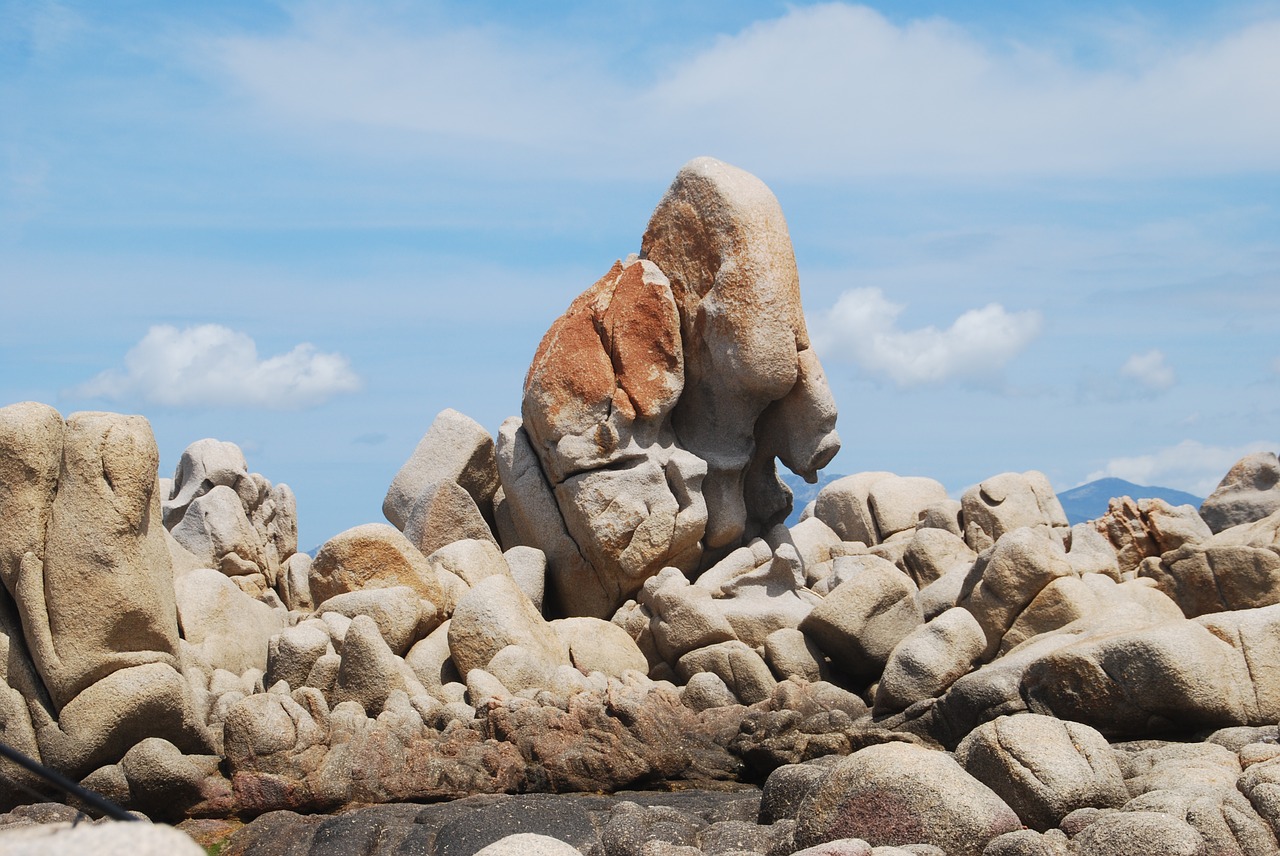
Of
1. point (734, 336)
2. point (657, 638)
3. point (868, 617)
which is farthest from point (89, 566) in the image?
point (734, 336)

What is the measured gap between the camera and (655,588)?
17516 mm

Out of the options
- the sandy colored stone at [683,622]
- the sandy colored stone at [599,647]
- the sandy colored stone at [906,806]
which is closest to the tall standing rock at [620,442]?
the sandy colored stone at [683,622]

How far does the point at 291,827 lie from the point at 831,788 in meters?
4.45

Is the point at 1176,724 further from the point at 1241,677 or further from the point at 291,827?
the point at 291,827

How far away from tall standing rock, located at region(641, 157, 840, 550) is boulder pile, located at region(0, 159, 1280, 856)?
0.05m

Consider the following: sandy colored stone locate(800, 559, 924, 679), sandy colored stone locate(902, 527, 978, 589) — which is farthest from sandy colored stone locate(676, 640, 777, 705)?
sandy colored stone locate(902, 527, 978, 589)

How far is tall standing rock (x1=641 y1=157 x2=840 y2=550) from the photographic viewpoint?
738 inches

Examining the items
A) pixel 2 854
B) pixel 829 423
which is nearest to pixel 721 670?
pixel 829 423

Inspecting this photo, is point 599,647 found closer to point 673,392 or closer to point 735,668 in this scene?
point 735,668

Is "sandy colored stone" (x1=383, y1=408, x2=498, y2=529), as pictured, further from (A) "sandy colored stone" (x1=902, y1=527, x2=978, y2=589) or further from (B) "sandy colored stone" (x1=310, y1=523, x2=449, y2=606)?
(A) "sandy colored stone" (x1=902, y1=527, x2=978, y2=589)

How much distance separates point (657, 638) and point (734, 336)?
14.4 feet

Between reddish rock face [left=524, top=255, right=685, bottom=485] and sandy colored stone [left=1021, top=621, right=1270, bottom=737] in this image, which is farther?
reddish rock face [left=524, top=255, right=685, bottom=485]

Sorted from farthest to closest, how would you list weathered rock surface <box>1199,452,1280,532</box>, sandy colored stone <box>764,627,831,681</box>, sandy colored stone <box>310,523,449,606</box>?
weathered rock surface <box>1199,452,1280,532</box> < sandy colored stone <box>310,523,449,606</box> < sandy colored stone <box>764,627,831,681</box>

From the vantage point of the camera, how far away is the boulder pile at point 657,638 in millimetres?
9344
